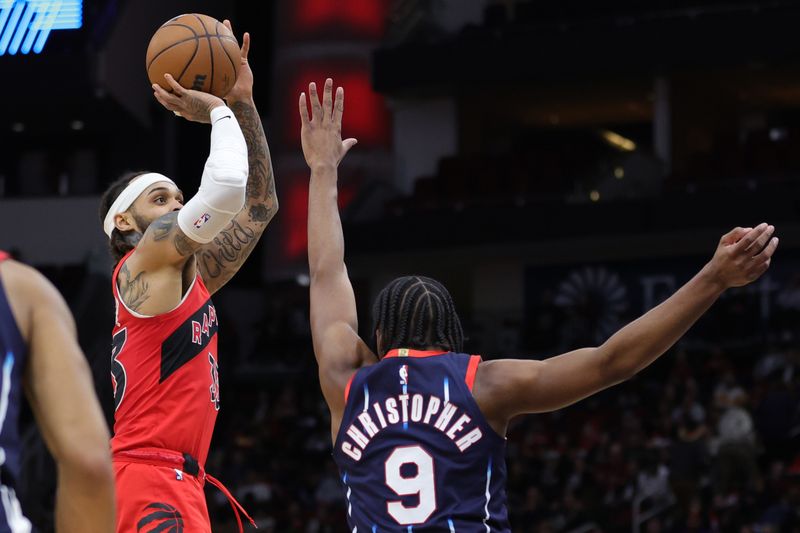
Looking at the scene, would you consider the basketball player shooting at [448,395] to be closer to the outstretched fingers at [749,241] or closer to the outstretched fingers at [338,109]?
the outstretched fingers at [749,241]

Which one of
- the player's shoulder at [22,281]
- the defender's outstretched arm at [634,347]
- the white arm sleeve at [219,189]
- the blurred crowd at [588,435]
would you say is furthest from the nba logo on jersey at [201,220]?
the blurred crowd at [588,435]

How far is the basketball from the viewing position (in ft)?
18.5

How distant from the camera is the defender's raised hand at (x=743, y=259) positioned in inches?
154

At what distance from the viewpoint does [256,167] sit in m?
6.07

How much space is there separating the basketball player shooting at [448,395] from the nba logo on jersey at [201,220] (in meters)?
0.94

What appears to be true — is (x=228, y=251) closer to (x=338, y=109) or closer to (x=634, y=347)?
(x=338, y=109)

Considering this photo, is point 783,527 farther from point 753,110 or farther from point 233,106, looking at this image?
point 753,110

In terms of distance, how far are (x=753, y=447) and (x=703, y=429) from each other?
83cm

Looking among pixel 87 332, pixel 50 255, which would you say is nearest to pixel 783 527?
pixel 87 332

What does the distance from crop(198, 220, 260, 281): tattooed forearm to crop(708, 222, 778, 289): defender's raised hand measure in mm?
2501

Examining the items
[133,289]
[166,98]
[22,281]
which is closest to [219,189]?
[133,289]

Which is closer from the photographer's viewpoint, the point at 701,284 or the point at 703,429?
the point at 701,284

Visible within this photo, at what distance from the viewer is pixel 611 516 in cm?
1645

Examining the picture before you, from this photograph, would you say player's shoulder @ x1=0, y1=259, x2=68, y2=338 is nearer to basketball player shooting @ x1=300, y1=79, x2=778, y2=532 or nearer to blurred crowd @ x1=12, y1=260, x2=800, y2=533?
basketball player shooting @ x1=300, y1=79, x2=778, y2=532
